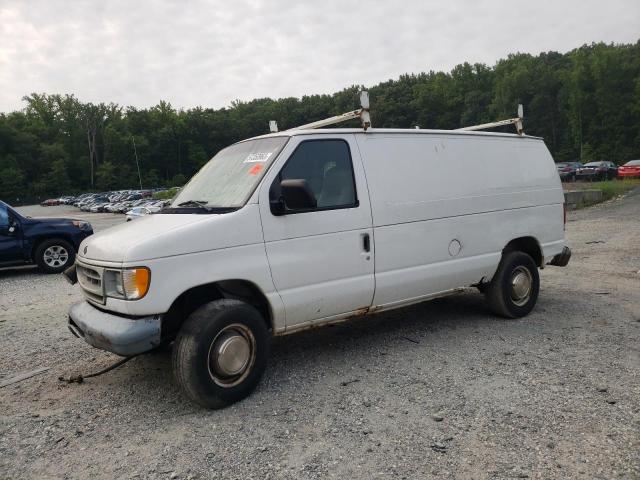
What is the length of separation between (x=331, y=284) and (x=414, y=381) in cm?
105

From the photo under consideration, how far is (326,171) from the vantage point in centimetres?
447

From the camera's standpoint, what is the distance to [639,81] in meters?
64.8

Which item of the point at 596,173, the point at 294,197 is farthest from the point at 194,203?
the point at 596,173

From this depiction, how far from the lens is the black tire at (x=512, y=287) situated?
225 inches

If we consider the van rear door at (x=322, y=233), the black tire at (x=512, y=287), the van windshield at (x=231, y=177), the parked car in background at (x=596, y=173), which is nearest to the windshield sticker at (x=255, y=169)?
the van windshield at (x=231, y=177)

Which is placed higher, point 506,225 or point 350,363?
point 506,225

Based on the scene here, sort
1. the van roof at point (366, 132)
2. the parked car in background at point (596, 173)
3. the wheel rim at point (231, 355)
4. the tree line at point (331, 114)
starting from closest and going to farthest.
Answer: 1. the wheel rim at point (231, 355)
2. the van roof at point (366, 132)
3. the parked car in background at point (596, 173)
4. the tree line at point (331, 114)

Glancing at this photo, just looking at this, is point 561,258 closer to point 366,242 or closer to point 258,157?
point 366,242

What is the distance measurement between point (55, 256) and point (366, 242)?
8851mm

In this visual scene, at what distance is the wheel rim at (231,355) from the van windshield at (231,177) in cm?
98

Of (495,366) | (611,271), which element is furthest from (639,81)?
(495,366)

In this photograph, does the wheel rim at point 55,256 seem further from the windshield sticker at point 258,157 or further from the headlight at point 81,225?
the windshield sticker at point 258,157

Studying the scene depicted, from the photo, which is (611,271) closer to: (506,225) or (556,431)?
(506,225)

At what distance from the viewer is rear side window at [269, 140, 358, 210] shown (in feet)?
14.2
